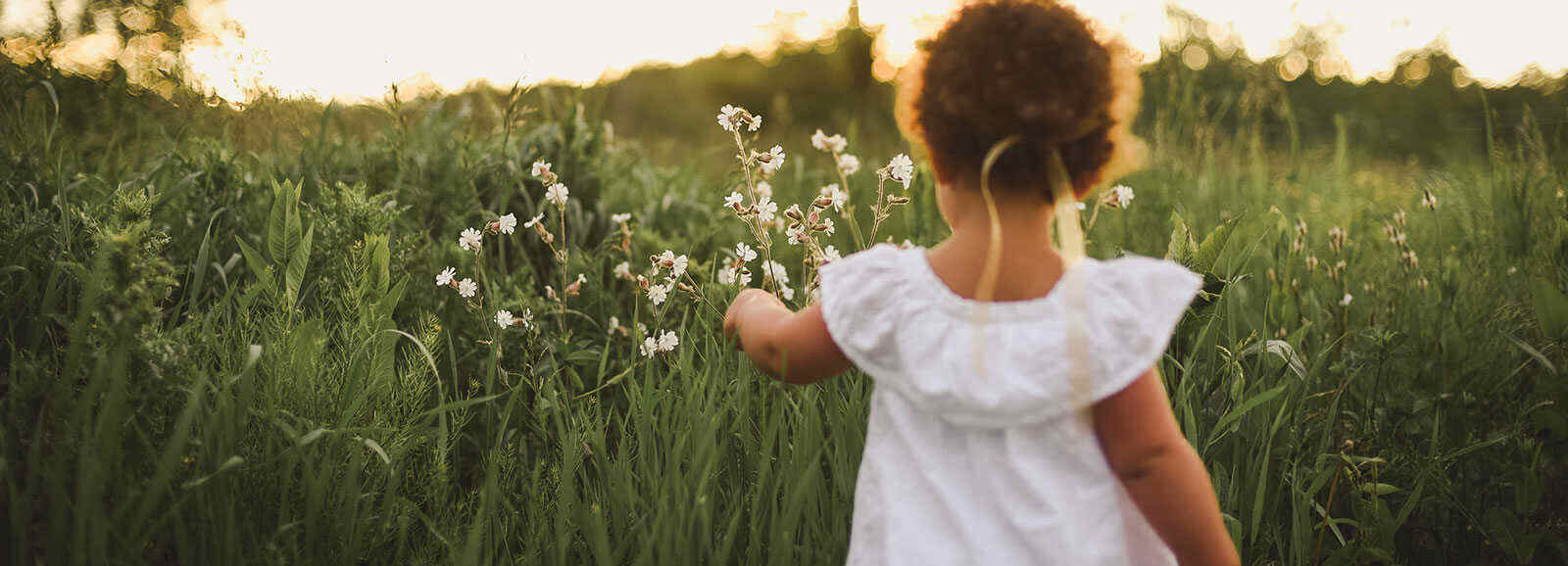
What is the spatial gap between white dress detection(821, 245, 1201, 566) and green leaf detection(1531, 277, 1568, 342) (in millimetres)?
1592

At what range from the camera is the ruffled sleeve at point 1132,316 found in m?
1.22

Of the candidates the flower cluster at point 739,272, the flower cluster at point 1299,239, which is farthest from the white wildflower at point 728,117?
the flower cluster at point 1299,239

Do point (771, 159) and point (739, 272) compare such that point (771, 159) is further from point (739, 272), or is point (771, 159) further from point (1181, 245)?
point (1181, 245)

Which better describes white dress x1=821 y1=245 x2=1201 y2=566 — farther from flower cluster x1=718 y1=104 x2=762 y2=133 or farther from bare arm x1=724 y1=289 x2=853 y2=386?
flower cluster x1=718 y1=104 x2=762 y2=133

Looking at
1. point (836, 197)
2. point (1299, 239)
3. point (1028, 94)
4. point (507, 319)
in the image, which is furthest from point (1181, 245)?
point (507, 319)

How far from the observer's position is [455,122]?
407 cm

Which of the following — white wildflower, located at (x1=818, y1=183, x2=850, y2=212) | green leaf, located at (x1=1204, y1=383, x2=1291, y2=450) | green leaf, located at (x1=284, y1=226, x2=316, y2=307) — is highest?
white wildflower, located at (x1=818, y1=183, x2=850, y2=212)

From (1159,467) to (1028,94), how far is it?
1.87 feet

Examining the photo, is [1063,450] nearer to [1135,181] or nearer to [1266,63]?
[1135,181]

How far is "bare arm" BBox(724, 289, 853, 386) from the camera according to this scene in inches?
55.9

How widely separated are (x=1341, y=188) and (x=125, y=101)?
567cm

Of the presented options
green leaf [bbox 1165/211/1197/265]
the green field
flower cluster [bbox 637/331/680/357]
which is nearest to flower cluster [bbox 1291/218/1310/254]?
the green field

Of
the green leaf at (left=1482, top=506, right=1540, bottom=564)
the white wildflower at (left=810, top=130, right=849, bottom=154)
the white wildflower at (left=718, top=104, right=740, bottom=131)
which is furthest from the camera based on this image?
the white wildflower at (left=810, top=130, right=849, bottom=154)

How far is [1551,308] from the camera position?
86.7 inches
